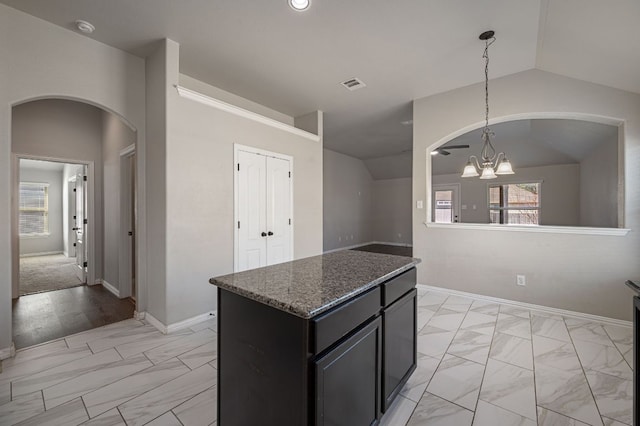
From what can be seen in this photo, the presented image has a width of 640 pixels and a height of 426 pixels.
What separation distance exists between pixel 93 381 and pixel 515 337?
378cm

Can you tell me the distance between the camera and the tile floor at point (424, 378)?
1.75 metres

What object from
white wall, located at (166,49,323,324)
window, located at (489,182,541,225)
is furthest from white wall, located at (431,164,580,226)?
white wall, located at (166,49,323,324)

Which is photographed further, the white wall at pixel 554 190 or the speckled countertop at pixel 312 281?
the white wall at pixel 554 190

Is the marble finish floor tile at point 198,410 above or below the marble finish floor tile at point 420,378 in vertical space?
above

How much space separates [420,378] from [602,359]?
168cm

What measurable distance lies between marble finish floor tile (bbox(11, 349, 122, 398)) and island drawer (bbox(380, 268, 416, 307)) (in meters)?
2.38

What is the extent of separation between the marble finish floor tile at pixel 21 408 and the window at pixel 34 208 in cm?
821

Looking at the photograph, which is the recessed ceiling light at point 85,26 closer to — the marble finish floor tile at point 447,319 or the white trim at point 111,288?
the white trim at point 111,288

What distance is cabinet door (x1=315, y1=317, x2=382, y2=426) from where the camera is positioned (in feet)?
3.75

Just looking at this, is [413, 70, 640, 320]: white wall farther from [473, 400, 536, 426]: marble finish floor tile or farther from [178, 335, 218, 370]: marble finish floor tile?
[178, 335, 218, 370]: marble finish floor tile

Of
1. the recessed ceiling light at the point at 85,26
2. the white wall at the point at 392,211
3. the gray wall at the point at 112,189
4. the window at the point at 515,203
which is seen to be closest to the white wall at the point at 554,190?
the window at the point at 515,203

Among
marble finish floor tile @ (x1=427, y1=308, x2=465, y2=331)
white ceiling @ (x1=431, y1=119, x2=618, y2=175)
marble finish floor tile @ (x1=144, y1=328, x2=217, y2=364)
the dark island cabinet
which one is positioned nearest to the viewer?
the dark island cabinet

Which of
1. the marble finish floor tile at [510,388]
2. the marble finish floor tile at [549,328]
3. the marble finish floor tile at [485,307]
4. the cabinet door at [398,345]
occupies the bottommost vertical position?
the marble finish floor tile at [510,388]

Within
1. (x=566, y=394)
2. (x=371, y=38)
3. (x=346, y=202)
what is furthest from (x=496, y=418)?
(x=346, y=202)
